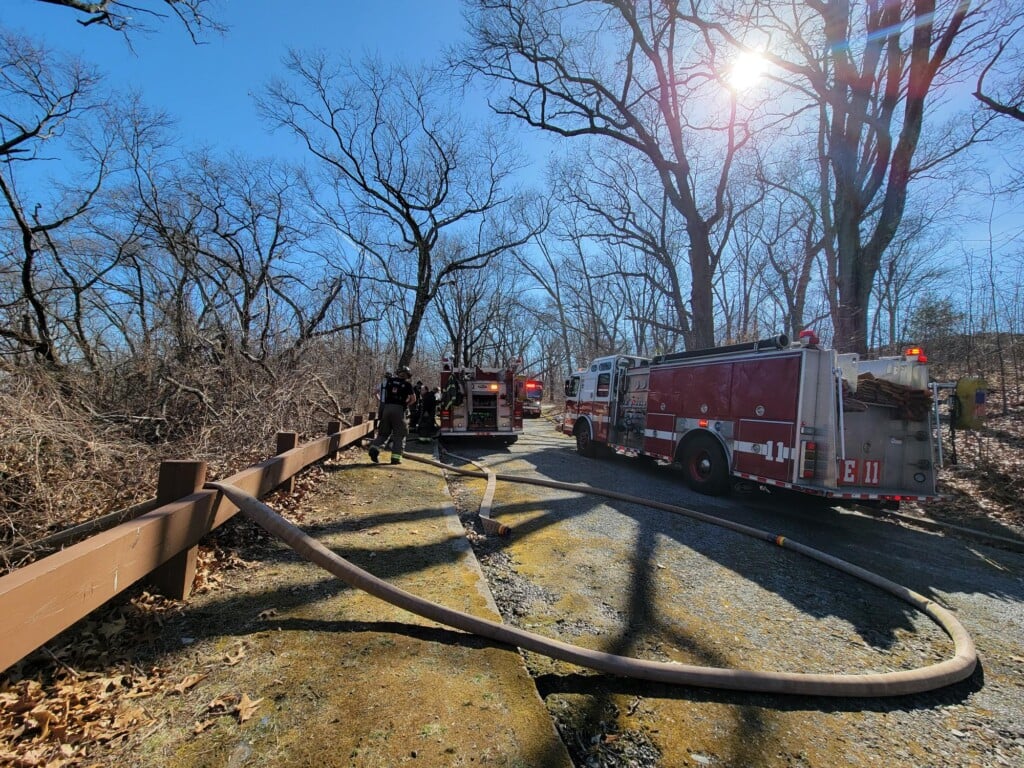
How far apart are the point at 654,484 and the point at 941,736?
642 cm

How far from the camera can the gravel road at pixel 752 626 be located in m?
2.24

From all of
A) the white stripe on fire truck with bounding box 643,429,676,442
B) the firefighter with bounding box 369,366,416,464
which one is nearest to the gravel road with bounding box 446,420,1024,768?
the white stripe on fire truck with bounding box 643,429,676,442

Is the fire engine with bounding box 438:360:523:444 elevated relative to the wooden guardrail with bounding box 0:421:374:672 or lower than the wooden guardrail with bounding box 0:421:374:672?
elevated

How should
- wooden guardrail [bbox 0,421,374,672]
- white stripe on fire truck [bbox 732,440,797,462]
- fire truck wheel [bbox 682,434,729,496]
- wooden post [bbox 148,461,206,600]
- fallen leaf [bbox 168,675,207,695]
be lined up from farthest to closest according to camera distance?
fire truck wheel [bbox 682,434,729,496]
white stripe on fire truck [bbox 732,440,797,462]
wooden post [bbox 148,461,206,600]
fallen leaf [bbox 168,675,207,695]
wooden guardrail [bbox 0,421,374,672]

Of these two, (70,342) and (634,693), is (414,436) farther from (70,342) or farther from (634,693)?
(634,693)

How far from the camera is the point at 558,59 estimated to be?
54.9 ft

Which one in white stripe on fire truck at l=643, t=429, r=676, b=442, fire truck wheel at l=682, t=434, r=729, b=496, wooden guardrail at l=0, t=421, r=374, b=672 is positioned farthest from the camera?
white stripe on fire truck at l=643, t=429, r=676, b=442

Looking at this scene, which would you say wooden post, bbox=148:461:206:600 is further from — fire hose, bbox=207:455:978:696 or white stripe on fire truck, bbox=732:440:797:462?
white stripe on fire truck, bbox=732:440:797:462

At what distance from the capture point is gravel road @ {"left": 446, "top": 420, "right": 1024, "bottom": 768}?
7.34 feet

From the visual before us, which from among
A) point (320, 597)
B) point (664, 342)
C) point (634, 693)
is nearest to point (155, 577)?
point (320, 597)

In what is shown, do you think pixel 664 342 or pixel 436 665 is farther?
pixel 664 342

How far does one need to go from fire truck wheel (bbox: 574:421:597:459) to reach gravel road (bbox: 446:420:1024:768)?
17.3ft

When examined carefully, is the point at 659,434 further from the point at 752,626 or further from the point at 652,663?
the point at 652,663

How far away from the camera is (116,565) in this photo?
2215 mm
